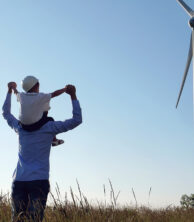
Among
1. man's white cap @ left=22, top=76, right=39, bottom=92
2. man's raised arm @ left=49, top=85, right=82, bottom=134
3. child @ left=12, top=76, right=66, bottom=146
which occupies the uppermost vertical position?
man's white cap @ left=22, top=76, right=39, bottom=92

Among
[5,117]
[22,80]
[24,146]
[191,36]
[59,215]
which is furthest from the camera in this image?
[191,36]

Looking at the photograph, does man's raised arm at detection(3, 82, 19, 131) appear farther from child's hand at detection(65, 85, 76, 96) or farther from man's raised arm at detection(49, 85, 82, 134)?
child's hand at detection(65, 85, 76, 96)

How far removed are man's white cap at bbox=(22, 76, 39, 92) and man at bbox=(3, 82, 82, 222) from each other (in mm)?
600

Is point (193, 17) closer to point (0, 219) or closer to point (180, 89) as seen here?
point (180, 89)

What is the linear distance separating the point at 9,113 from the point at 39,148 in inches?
51.3

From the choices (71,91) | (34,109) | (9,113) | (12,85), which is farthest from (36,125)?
(12,85)

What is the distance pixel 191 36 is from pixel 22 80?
38.4ft

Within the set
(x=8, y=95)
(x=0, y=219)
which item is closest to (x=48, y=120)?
(x=8, y=95)

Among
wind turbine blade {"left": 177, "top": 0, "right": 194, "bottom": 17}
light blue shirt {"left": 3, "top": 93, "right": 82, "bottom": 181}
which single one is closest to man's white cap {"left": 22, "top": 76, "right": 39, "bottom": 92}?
light blue shirt {"left": 3, "top": 93, "right": 82, "bottom": 181}

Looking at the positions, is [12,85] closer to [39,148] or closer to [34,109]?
[34,109]

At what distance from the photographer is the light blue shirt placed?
520 cm

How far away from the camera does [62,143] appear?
226 inches

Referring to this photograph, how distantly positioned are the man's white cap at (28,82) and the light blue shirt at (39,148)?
2.30 ft

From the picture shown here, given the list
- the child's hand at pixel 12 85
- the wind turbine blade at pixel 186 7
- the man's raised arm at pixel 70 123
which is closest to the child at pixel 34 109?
the man's raised arm at pixel 70 123
